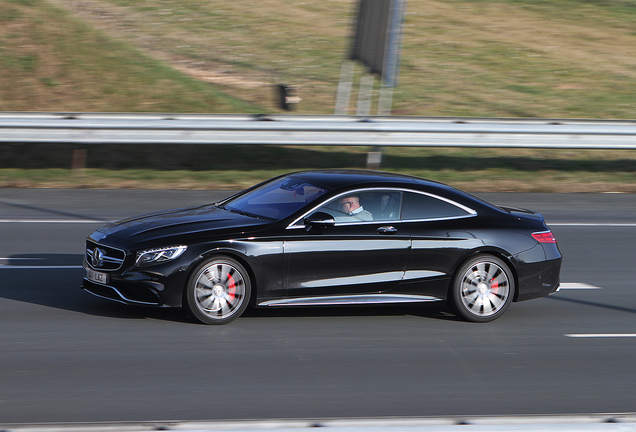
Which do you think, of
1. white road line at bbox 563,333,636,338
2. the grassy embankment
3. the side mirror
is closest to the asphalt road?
white road line at bbox 563,333,636,338

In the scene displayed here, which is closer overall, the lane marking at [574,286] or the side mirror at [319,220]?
the side mirror at [319,220]

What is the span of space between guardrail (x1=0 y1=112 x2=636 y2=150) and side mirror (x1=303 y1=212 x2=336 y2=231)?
8.26 metres

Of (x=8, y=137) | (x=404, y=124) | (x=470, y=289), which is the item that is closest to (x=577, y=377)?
(x=470, y=289)

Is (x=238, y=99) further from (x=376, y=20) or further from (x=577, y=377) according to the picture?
(x=577, y=377)

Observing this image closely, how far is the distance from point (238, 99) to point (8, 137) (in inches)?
279

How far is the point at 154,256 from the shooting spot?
6.90m

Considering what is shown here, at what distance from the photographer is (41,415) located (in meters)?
5.07

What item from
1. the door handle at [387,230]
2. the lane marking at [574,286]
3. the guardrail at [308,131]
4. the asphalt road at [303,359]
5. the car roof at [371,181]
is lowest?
the asphalt road at [303,359]

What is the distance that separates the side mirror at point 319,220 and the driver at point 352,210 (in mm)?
185

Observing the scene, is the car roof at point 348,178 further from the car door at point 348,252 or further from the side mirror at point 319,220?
the side mirror at point 319,220

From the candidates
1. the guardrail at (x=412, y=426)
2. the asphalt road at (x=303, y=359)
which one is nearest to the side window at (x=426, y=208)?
the asphalt road at (x=303, y=359)

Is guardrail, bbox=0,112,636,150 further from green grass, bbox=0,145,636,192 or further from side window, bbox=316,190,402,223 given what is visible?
side window, bbox=316,190,402,223

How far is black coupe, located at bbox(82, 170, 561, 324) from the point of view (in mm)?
6977

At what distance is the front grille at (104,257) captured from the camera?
699 centimetres
